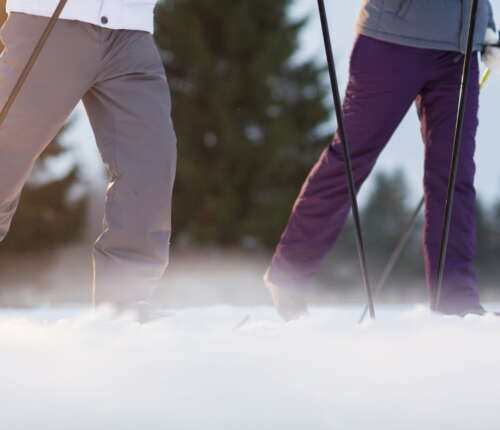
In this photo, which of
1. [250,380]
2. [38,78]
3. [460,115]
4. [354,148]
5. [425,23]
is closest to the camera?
[250,380]

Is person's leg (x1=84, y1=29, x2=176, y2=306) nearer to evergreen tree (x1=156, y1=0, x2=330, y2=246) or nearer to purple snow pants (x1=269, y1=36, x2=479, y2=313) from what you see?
purple snow pants (x1=269, y1=36, x2=479, y2=313)

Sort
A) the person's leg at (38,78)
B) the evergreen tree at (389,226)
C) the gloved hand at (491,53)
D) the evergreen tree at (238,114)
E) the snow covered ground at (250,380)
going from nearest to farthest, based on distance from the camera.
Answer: the snow covered ground at (250,380) → the person's leg at (38,78) → the gloved hand at (491,53) → the evergreen tree at (238,114) → the evergreen tree at (389,226)

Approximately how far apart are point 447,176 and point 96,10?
102cm

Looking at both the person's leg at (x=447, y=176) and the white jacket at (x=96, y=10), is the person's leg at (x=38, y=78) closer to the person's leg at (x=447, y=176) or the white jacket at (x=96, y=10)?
the white jacket at (x=96, y=10)

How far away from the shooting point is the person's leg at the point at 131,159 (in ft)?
5.81

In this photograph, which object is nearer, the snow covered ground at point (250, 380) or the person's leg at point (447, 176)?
the snow covered ground at point (250, 380)

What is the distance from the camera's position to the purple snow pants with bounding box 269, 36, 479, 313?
1.93 m

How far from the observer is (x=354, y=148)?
201 cm

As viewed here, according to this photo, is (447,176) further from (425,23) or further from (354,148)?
(425,23)

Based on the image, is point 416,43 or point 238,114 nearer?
point 416,43

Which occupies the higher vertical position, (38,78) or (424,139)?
(38,78)

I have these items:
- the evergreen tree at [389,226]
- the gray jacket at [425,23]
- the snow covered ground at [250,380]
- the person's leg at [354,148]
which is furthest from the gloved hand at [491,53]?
the evergreen tree at [389,226]

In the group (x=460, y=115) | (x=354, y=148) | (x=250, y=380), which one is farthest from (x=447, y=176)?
(x=250, y=380)

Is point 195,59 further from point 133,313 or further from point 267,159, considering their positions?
point 133,313
